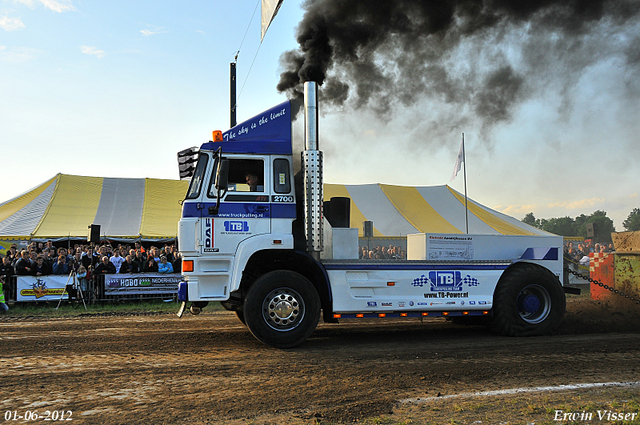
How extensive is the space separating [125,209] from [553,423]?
22121 millimetres

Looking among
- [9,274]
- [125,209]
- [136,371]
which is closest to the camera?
[136,371]

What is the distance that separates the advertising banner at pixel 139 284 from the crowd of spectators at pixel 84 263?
0.27 m

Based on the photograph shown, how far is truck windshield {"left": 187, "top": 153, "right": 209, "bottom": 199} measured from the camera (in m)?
7.25

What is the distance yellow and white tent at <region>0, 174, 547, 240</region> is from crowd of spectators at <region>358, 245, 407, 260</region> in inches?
540

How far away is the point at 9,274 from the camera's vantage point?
14047 millimetres

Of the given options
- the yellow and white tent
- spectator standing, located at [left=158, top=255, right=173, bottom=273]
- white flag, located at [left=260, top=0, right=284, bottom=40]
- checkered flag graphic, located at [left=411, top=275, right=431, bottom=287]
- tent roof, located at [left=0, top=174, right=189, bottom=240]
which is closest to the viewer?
checkered flag graphic, located at [left=411, top=275, right=431, bottom=287]

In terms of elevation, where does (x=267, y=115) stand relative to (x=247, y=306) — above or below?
above

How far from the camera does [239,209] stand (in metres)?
7.24

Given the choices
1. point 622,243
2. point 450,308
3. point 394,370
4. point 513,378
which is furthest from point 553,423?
point 622,243

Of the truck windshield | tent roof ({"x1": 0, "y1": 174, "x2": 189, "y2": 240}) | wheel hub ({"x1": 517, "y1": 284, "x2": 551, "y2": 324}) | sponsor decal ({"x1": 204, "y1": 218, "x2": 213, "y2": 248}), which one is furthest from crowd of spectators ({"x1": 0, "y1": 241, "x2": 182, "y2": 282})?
wheel hub ({"x1": 517, "y1": 284, "x2": 551, "y2": 324})

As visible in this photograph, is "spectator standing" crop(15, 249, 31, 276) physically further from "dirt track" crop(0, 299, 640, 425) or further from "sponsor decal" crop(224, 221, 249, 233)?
"sponsor decal" crop(224, 221, 249, 233)

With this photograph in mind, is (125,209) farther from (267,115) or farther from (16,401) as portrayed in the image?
(16,401)

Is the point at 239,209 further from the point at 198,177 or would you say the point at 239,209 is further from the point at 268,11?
the point at 268,11

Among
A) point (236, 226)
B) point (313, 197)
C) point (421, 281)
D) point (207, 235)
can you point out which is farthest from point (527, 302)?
point (207, 235)
